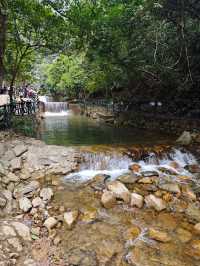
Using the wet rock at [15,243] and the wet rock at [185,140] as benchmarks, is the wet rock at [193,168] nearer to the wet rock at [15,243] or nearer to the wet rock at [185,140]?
the wet rock at [185,140]

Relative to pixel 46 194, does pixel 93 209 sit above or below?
below

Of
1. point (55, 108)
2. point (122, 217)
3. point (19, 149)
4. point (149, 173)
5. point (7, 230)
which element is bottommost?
point (122, 217)

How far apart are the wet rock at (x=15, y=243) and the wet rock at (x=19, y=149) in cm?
373

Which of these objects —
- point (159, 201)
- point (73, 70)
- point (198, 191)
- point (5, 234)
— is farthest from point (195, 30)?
point (73, 70)

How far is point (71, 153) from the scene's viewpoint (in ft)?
29.7

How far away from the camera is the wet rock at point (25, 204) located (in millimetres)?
6189

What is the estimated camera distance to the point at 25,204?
20.6 feet

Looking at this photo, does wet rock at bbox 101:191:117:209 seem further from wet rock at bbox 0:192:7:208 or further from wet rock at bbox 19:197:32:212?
wet rock at bbox 0:192:7:208

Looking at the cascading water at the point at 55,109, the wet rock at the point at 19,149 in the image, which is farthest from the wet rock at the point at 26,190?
the cascading water at the point at 55,109

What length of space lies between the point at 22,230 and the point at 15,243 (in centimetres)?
39

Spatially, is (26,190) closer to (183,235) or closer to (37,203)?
(37,203)

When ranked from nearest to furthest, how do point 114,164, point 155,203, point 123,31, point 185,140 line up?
point 155,203
point 114,164
point 123,31
point 185,140

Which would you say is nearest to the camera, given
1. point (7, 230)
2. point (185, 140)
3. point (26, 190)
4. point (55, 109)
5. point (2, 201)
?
point (7, 230)

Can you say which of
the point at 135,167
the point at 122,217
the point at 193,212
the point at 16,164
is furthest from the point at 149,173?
the point at 16,164
